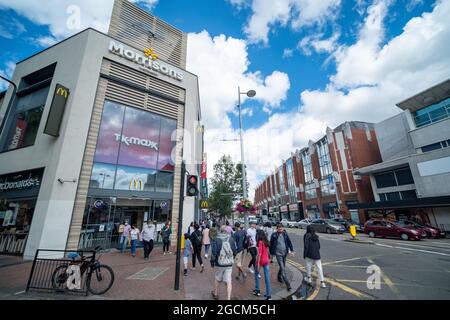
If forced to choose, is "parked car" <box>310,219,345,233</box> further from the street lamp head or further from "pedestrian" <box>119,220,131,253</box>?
"pedestrian" <box>119,220,131,253</box>

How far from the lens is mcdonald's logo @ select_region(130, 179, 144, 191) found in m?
12.1

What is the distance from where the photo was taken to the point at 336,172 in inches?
1273

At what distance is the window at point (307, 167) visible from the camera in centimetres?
4162

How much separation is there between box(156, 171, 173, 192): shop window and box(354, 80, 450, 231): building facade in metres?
24.4

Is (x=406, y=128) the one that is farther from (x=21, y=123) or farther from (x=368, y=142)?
(x=21, y=123)

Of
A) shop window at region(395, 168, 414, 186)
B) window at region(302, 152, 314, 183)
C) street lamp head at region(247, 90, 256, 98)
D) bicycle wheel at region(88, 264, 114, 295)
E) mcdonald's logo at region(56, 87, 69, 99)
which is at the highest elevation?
window at region(302, 152, 314, 183)

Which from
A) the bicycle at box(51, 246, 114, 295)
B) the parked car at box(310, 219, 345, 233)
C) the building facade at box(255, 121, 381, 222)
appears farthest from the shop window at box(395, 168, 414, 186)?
the bicycle at box(51, 246, 114, 295)

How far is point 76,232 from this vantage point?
9.69m

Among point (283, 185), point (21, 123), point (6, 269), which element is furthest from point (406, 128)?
point (21, 123)

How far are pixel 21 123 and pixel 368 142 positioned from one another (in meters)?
43.9

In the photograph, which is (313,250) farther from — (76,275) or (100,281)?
(76,275)

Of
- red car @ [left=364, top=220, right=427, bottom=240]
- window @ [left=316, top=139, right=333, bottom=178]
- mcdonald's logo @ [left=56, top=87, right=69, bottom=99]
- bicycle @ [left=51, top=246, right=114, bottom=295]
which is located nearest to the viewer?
bicycle @ [left=51, top=246, right=114, bottom=295]

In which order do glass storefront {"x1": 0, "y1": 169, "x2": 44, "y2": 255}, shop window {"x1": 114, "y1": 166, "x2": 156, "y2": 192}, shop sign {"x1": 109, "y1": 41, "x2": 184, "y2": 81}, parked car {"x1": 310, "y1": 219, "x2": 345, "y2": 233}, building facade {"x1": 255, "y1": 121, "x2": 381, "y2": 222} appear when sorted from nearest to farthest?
1. glass storefront {"x1": 0, "y1": 169, "x2": 44, "y2": 255}
2. shop window {"x1": 114, "y1": 166, "x2": 156, "y2": 192}
3. shop sign {"x1": 109, "y1": 41, "x2": 184, "y2": 81}
4. parked car {"x1": 310, "y1": 219, "x2": 345, "y2": 233}
5. building facade {"x1": 255, "y1": 121, "x2": 381, "y2": 222}

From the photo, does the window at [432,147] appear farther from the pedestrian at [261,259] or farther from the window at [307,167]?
the pedestrian at [261,259]
